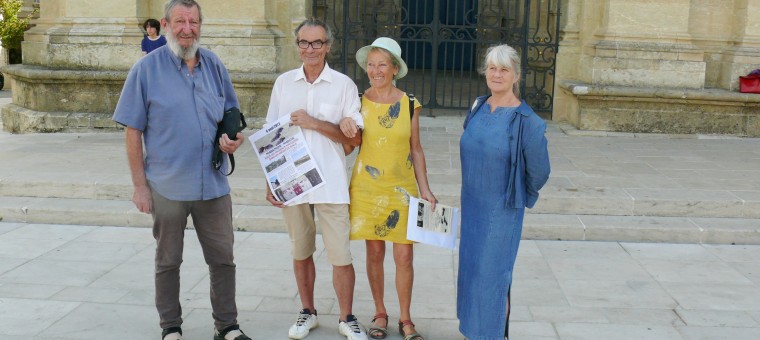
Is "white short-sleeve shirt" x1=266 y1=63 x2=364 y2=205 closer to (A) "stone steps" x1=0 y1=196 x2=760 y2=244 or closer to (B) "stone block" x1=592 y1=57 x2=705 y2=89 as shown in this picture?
(A) "stone steps" x1=0 y1=196 x2=760 y2=244

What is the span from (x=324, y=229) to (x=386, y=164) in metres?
0.47

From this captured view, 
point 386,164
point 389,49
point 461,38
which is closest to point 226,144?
point 386,164

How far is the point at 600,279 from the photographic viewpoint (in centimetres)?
557

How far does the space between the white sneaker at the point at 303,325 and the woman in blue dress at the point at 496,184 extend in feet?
2.84

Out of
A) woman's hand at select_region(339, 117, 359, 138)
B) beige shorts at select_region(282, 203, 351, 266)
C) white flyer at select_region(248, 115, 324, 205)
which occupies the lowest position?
beige shorts at select_region(282, 203, 351, 266)

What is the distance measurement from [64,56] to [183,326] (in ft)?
22.2

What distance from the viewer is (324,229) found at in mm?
4371

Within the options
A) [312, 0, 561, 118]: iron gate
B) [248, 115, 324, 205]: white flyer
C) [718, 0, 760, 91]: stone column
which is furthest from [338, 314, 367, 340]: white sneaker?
[718, 0, 760, 91]: stone column

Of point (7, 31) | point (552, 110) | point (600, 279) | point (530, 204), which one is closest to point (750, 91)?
point (552, 110)

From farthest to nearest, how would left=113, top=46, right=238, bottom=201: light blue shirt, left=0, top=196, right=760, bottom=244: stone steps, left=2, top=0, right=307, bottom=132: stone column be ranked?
left=2, top=0, right=307, bottom=132: stone column → left=0, top=196, right=760, bottom=244: stone steps → left=113, top=46, right=238, bottom=201: light blue shirt

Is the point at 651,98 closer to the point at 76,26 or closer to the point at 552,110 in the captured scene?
the point at 552,110

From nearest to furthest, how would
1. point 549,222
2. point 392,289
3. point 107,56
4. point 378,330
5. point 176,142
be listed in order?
point 176,142 → point 378,330 → point 392,289 → point 549,222 → point 107,56

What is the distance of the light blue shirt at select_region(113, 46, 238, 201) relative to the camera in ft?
13.2

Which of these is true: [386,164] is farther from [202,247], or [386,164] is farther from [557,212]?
[557,212]
